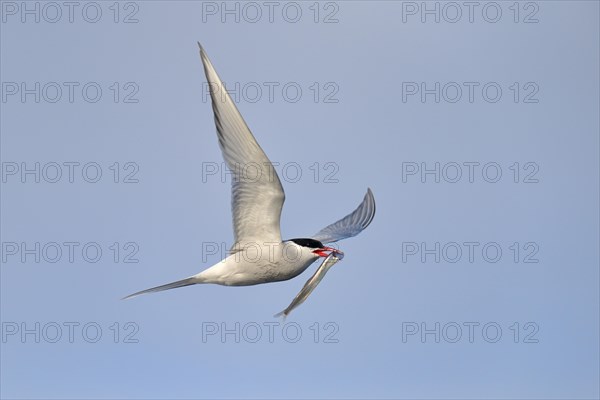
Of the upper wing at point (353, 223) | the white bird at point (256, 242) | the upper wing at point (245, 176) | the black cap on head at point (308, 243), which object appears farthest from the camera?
the upper wing at point (353, 223)

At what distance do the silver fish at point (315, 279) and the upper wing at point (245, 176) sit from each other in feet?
1.77

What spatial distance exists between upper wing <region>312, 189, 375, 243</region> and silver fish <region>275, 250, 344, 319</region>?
1690 millimetres

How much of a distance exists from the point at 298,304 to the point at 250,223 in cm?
97

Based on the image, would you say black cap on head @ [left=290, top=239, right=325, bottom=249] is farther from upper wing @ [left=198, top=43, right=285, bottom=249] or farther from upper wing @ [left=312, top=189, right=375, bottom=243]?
upper wing @ [left=312, top=189, right=375, bottom=243]

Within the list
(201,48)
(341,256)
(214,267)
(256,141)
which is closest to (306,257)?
(341,256)

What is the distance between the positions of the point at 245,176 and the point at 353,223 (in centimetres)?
293

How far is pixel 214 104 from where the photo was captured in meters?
6.38

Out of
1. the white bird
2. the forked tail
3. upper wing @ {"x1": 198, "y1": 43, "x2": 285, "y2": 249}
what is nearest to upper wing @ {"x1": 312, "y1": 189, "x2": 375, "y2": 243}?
the white bird

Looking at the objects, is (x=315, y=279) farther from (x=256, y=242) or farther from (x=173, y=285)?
(x=173, y=285)

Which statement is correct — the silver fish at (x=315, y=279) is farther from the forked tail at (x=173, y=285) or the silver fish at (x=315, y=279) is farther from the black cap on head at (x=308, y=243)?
the forked tail at (x=173, y=285)

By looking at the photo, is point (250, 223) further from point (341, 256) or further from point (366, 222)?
point (366, 222)

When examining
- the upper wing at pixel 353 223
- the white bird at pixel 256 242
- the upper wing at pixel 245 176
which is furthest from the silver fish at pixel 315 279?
the upper wing at pixel 353 223

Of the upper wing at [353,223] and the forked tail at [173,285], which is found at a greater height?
the upper wing at [353,223]

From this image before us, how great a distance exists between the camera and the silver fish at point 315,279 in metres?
7.39
